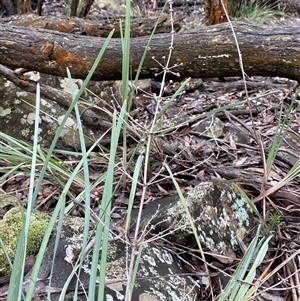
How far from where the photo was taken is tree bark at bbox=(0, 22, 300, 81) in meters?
1.57

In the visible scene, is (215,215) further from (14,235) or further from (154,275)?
(14,235)

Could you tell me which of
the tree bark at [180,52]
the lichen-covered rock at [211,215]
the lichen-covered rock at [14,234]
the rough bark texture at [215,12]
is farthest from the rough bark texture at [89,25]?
the lichen-covered rock at [14,234]

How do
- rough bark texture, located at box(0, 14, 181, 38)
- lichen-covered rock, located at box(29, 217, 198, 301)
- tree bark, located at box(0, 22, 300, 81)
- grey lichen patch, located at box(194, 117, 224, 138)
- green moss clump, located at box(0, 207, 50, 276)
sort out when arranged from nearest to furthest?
lichen-covered rock, located at box(29, 217, 198, 301) < green moss clump, located at box(0, 207, 50, 276) < tree bark, located at box(0, 22, 300, 81) < grey lichen patch, located at box(194, 117, 224, 138) < rough bark texture, located at box(0, 14, 181, 38)

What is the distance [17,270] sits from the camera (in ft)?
2.47

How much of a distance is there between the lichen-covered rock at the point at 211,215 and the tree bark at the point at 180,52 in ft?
1.49

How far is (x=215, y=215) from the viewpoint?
1439 millimetres

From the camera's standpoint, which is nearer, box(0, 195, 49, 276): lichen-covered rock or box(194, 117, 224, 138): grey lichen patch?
box(0, 195, 49, 276): lichen-covered rock

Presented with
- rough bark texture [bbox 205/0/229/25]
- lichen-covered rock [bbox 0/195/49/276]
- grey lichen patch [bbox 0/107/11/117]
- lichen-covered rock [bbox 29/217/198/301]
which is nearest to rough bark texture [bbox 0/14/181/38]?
rough bark texture [bbox 205/0/229/25]

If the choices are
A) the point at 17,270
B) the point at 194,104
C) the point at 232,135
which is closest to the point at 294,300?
the point at 17,270

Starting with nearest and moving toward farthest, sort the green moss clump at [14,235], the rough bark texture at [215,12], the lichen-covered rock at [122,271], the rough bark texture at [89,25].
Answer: the lichen-covered rock at [122,271] → the green moss clump at [14,235] → the rough bark texture at [89,25] → the rough bark texture at [215,12]

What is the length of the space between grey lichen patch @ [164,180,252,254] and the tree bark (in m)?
0.45

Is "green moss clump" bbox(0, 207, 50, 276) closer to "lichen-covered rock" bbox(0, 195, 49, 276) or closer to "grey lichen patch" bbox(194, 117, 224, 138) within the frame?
"lichen-covered rock" bbox(0, 195, 49, 276)

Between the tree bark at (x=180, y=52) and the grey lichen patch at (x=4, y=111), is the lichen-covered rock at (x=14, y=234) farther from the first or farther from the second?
the grey lichen patch at (x=4, y=111)

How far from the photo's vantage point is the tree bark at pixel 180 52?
5.15 feet
